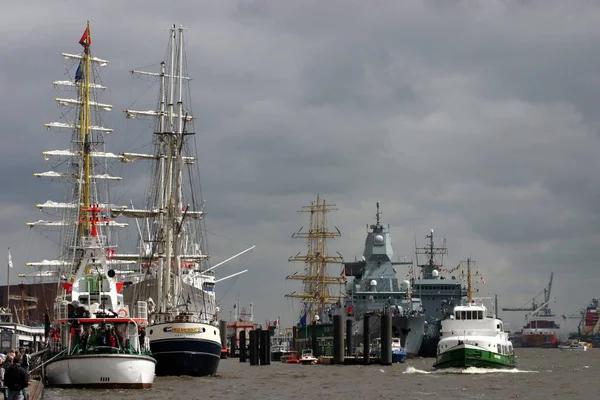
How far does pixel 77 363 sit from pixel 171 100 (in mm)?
35352

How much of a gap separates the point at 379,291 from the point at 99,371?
101m

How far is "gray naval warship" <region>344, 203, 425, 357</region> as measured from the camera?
139163mm

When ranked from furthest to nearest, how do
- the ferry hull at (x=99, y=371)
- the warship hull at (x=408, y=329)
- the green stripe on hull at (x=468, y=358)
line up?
the warship hull at (x=408, y=329) < the green stripe on hull at (x=468, y=358) < the ferry hull at (x=99, y=371)

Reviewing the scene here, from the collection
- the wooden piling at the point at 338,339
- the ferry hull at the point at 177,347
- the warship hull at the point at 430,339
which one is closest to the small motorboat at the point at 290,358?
the wooden piling at the point at 338,339

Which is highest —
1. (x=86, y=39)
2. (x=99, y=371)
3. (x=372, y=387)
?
(x=86, y=39)

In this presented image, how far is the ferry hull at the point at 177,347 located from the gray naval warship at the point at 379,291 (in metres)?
69.1

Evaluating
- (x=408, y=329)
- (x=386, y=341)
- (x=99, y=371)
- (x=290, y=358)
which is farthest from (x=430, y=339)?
(x=99, y=371)

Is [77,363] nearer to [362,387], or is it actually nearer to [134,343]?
[134,343]

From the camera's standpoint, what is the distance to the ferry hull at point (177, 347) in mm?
69375

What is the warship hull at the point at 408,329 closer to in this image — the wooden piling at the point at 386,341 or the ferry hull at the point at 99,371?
the wooden piling at the point at 386,341

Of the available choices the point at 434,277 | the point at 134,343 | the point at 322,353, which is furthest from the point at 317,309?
the point at 134,343

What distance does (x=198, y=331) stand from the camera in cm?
7025

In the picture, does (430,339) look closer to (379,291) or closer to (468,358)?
(379,291)

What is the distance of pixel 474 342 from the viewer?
267 ft
